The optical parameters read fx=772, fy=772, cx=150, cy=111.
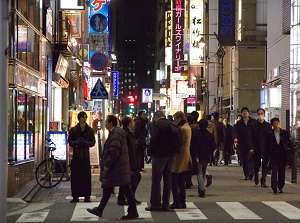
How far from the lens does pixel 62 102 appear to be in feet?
113

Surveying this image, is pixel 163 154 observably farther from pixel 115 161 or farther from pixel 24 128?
pixel 24 128

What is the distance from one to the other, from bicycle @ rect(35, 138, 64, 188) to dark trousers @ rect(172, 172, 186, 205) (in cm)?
538

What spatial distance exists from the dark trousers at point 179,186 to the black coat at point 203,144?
68.8 inches

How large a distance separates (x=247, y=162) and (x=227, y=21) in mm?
32259

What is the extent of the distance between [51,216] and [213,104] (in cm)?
5989

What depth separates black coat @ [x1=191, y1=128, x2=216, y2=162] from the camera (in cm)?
1722

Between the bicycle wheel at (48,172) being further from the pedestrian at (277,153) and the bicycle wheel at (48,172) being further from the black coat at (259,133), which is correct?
the pedestrian at (277,153)

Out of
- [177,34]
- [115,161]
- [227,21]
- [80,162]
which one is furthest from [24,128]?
[177,34]

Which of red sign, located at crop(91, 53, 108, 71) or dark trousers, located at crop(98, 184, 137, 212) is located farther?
red sign, located at crop(91, 53, 108, 71)

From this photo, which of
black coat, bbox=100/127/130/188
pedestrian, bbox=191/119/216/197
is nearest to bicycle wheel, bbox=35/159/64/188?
pedestrian, bbox=191/119/216/197

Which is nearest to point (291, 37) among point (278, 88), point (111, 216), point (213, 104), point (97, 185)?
point (278, 88)

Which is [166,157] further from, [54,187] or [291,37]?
[291,37]

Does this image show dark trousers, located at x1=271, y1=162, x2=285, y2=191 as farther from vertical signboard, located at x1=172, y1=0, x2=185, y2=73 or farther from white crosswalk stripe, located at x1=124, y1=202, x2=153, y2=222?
vertical signboard, located at x1=172, y1=0, x2=185, y2=73

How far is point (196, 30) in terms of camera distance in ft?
234
